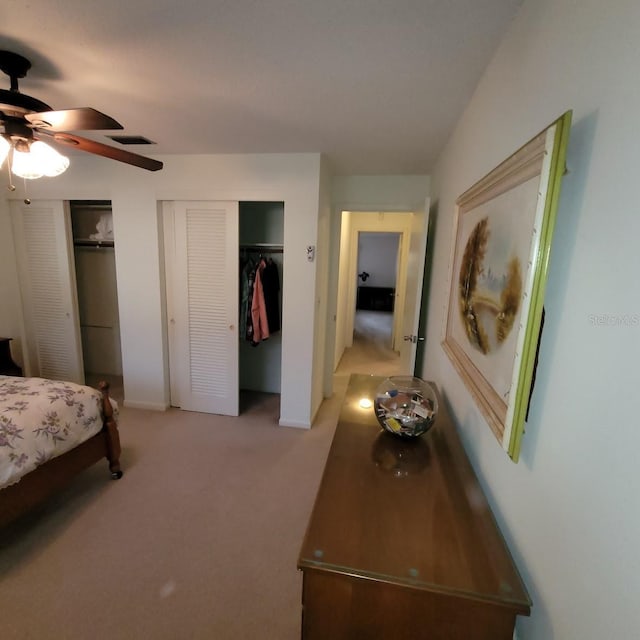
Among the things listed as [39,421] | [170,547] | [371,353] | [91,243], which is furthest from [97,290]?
[371,353]

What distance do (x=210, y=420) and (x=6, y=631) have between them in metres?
1.78

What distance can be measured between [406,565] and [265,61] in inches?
73.4

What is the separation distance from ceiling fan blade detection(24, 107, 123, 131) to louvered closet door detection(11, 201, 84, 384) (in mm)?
2071

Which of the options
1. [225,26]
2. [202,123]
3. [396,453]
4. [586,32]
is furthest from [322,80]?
[396,453]

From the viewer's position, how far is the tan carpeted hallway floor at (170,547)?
1397mm

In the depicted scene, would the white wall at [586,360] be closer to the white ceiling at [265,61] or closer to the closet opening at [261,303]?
the white ceiling at [265,61]

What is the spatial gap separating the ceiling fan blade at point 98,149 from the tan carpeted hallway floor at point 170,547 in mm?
1988

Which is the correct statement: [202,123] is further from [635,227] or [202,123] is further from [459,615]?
[459,615]

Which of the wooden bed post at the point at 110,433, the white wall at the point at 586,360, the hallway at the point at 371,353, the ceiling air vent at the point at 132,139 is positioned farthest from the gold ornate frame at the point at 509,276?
the hallway at the point at 371,353

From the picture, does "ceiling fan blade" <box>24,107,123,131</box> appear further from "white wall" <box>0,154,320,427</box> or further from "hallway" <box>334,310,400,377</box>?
"hallway" <box>334,310,400,377</box>

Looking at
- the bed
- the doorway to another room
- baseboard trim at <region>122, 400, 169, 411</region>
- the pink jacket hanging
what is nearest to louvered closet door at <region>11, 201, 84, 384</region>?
baseboard trim at <region>122, 400, 169, 411</region>

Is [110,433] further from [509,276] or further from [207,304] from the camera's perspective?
[509,276]

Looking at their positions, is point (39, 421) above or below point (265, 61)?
below

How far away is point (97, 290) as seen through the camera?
384 centimetres
